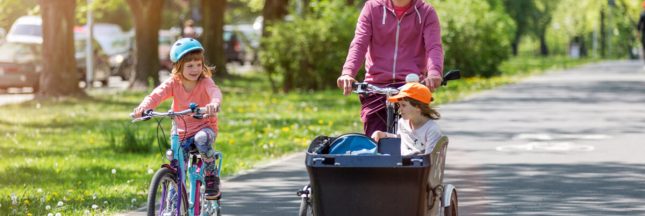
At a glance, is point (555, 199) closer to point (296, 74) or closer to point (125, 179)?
point (125, 179)

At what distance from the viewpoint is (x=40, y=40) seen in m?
36.8

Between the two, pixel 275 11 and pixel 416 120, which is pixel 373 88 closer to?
pixel 416 120

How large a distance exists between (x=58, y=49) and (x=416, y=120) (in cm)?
2025

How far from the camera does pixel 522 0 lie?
86.0 meters

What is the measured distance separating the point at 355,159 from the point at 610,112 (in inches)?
583

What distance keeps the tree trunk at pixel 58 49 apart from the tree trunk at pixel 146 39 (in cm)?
468

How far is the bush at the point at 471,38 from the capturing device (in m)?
37.0

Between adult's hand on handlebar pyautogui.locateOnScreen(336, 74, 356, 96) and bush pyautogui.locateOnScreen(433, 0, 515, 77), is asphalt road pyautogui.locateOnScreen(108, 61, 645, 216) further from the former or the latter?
bush pyautogui.locateOnScreen(433, 0, 515, 77)

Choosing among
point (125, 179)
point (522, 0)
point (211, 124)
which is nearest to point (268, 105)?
point (125, 179)

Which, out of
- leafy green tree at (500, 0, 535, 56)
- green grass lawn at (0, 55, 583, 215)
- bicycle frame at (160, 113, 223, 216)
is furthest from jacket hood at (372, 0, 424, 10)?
leafy green tree at (500, 0, 535, 56)

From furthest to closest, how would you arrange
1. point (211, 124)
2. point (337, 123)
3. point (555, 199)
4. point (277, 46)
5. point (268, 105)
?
point (277, 46) → point (268, 105) → point (337, 123) → point (555, 199) → point (211, 124)

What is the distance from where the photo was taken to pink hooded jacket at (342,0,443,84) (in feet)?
27.5

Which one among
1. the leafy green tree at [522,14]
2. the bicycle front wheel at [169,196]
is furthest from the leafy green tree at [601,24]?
the bicycle front wheel at [169,196]

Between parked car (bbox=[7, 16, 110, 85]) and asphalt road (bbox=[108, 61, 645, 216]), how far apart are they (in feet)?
49.7
